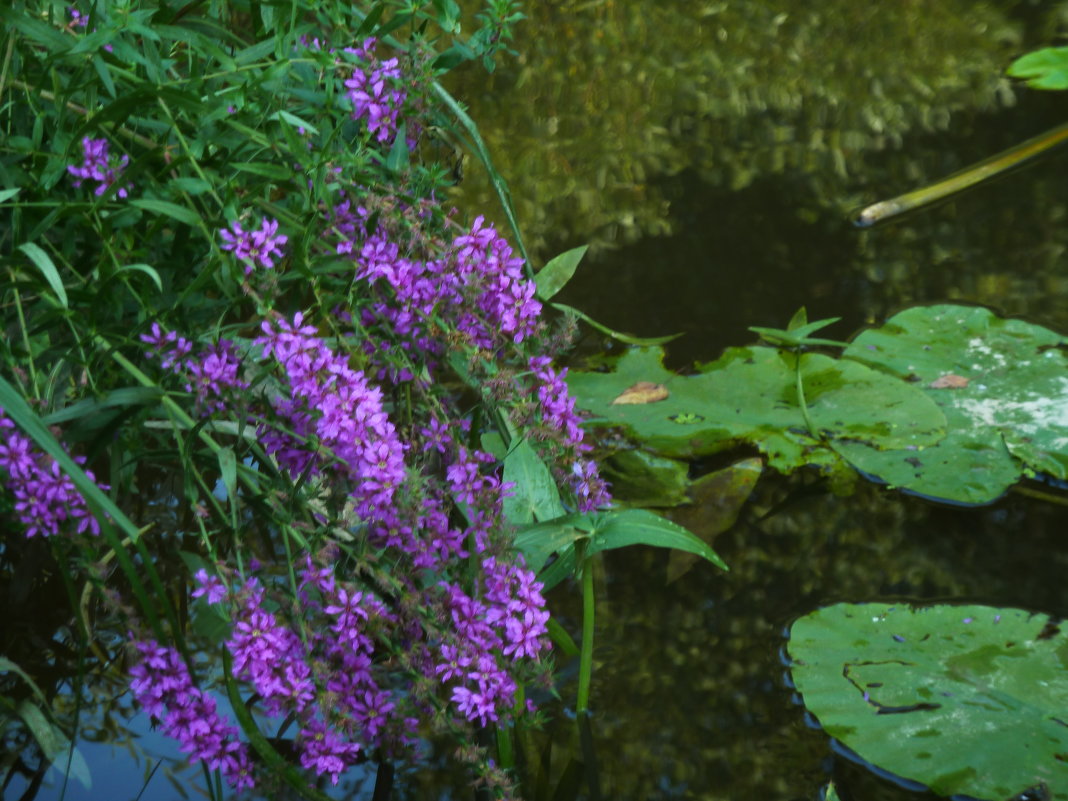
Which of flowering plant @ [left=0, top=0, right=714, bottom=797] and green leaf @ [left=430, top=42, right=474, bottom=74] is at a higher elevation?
green leaf @ [left=430, top=42, right=474, bottom=74]

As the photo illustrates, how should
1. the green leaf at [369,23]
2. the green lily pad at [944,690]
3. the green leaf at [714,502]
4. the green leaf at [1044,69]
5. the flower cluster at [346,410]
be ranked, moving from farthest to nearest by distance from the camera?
the green leaf at [1044,69]
the green leaf at [714,502]
the green lily pad at [944,690]
the green leaf at [369,23]
the flower cluster at [346,410]

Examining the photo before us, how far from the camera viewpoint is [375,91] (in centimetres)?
130

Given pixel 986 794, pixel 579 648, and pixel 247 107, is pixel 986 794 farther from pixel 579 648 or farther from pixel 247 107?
pixel 247 107

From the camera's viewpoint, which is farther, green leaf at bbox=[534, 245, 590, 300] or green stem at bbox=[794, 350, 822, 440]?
green stem at bbox=[794, 350, 822, 440]

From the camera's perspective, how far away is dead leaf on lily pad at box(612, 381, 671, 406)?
2.16m

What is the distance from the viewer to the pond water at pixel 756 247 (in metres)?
1.61

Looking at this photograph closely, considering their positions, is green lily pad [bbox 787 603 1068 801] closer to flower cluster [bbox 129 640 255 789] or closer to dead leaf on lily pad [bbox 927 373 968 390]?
dead leaf on lily pad [bbox 927 373 968 390]

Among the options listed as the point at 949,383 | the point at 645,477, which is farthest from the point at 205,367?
the point at 949,383

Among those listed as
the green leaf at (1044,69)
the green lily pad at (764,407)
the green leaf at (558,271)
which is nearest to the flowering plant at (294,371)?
the green leaf at (558,271)

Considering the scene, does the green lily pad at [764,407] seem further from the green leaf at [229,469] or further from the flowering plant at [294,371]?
the green leaf at [229,469]

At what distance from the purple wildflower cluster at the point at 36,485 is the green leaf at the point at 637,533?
1.82 ft

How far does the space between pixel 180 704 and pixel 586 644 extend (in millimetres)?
545

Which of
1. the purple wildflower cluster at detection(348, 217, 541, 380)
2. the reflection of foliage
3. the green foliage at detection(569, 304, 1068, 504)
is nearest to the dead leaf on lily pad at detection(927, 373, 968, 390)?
the green foliage at detection(569, 304, 1068, 504)

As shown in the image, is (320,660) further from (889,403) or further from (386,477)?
(889,403)
